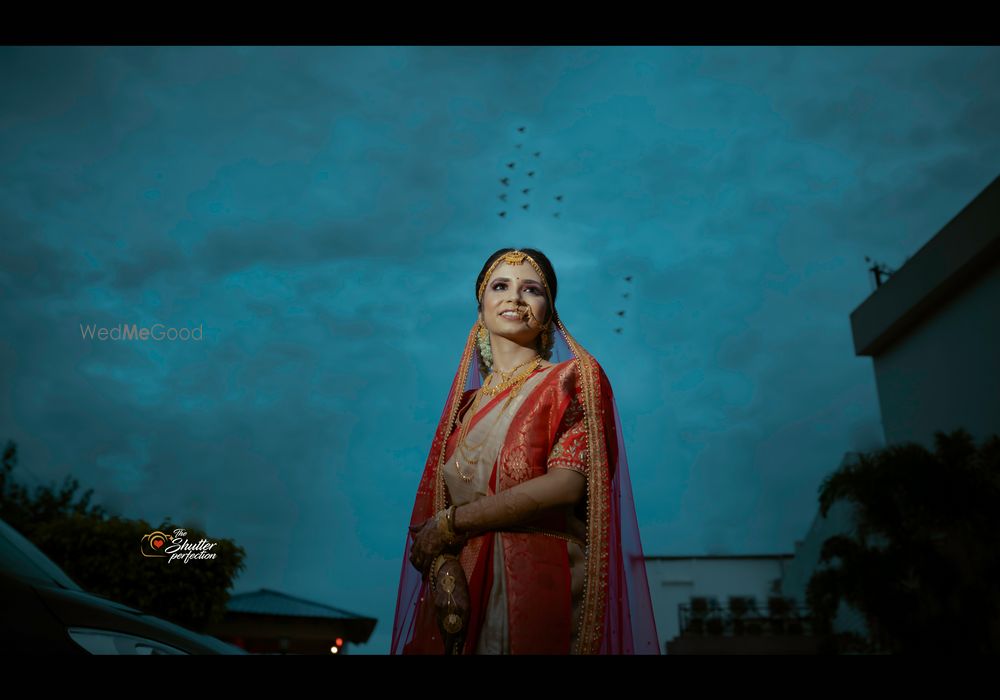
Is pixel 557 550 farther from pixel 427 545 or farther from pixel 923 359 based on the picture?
pixel 923 359

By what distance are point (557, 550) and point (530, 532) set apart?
3.5 inches

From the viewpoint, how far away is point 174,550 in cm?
298

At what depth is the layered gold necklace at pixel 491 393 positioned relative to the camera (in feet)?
8.68

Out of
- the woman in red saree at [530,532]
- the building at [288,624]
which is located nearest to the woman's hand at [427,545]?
the woman in red saree at [530,532]

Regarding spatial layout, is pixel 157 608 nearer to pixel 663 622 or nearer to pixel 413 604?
pixel 413 604

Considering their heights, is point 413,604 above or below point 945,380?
below

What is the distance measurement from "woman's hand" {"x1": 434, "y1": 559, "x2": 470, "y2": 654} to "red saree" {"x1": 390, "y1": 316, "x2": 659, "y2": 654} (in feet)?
0.07

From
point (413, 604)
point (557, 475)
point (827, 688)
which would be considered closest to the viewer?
point (827, 688)

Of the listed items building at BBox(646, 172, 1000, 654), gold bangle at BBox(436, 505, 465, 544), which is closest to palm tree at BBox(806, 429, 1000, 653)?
building at BBox(646, 172, 1000, 654)

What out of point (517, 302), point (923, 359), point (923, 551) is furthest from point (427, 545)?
point (923, 359)

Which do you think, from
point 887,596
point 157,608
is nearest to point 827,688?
point 157,608

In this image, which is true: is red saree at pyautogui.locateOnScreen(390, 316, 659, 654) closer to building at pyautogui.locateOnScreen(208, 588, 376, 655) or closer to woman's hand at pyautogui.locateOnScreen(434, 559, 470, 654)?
woman's hand at pyautogui.locateOnScreen(434, 559, 470, 654)

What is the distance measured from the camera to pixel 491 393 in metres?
2.84

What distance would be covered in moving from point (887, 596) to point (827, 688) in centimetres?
896
